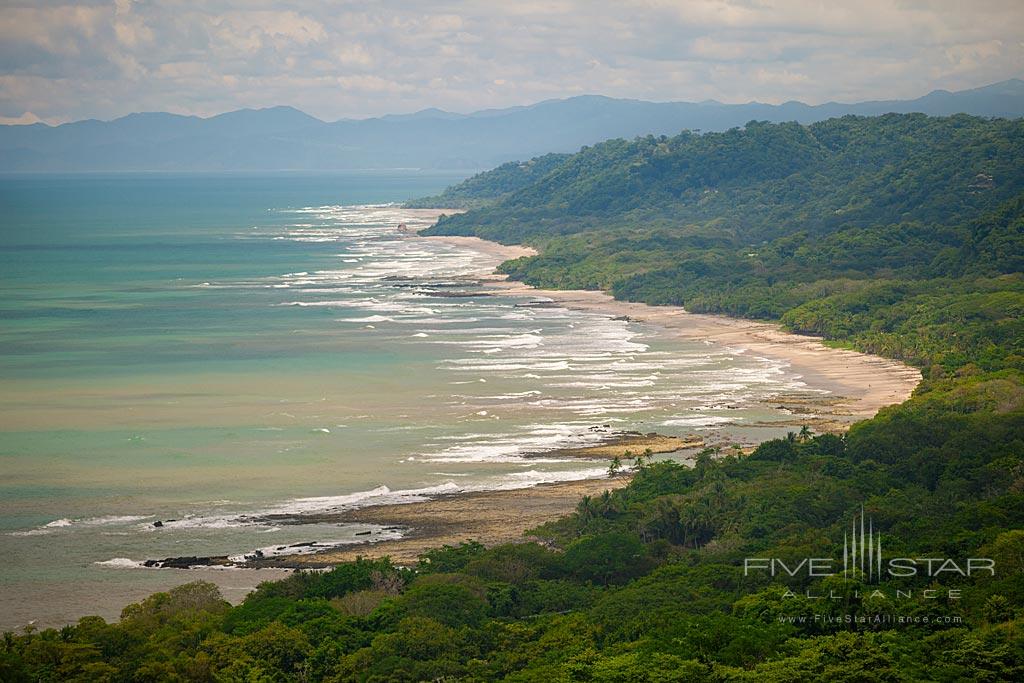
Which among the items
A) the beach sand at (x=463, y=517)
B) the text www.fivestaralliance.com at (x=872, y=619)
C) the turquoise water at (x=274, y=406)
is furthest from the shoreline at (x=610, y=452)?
the text www.fivestaralliance.com at (x=872, y=619)

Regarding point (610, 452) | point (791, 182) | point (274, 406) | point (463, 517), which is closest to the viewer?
point (463, 517)

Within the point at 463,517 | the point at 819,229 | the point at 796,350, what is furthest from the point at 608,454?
the point at 819,229

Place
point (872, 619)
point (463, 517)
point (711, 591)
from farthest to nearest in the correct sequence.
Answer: point (463, 517) → point (711, 591) → point (872, 619)

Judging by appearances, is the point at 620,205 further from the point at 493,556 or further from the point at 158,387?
the point at 493,556

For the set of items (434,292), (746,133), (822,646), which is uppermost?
(746,133)

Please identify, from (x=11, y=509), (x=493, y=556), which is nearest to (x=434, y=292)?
(x=11, y=509)

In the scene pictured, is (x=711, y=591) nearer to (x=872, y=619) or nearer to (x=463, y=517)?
(x=872, y=619)

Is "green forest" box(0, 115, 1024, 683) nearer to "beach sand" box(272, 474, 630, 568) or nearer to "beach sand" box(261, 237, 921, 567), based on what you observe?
"beach sand" box(272, 474, 630, 568)
